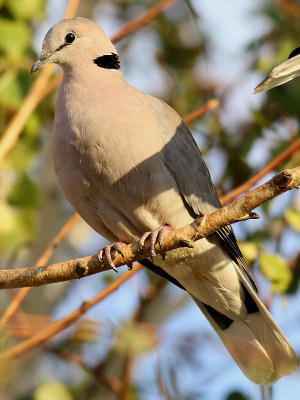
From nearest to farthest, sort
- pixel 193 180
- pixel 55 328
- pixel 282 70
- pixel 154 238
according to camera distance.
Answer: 1. pixel 282 70
2. pixel 154 238
3. pixel 55 328
4. pixel 193 180

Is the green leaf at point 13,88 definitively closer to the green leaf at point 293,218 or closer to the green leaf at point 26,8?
the green leaf at point 26,8

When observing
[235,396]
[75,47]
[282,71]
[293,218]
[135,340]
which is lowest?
[235,396]

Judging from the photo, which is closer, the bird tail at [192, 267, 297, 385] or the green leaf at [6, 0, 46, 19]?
the bird tail at [192, 267, 297, 385]

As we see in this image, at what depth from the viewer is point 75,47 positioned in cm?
331

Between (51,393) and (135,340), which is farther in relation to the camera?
(135,340)

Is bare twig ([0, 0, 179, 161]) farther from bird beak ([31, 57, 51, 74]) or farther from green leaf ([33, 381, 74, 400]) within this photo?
green leaf ([33, 381, 74, 400])

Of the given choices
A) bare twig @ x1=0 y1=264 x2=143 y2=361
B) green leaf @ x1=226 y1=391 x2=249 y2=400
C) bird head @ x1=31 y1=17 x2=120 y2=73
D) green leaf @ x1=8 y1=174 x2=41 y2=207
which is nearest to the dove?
bird head @ x1=31 y1=17 x2=120 y2=73

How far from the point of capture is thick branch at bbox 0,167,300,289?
2.29 meters

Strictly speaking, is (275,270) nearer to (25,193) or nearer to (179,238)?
(179,238)

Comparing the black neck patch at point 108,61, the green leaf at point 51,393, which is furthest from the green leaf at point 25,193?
the green leaf at point 51,393

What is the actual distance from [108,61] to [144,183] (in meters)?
0.70

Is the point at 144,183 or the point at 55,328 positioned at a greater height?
the point at 144,183

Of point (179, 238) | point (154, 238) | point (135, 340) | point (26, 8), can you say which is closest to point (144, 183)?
point (154, 238)

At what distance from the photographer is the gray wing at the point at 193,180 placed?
310 cm
